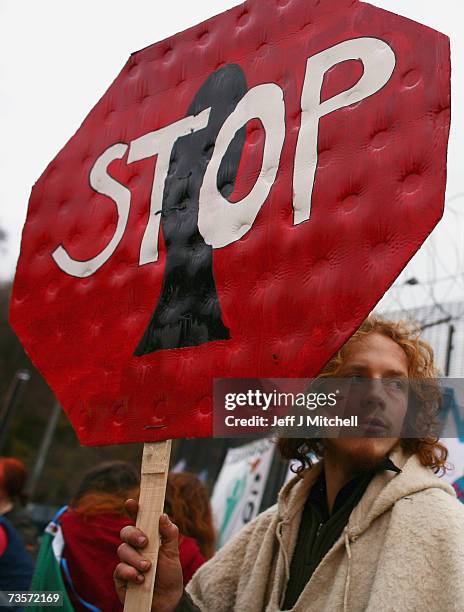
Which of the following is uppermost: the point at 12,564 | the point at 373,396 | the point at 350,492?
the point at 373,396

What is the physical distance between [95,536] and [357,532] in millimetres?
1090

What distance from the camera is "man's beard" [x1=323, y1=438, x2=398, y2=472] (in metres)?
1.34

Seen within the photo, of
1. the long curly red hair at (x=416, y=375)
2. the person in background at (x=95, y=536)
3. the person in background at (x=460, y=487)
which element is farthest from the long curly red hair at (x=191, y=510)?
the long curly red hair at (x=416, y=375)

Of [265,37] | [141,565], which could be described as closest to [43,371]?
[141,565]

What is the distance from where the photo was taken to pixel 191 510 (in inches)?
99.7

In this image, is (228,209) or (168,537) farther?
(228,209)

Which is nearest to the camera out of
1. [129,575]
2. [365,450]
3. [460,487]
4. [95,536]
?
[129,575]

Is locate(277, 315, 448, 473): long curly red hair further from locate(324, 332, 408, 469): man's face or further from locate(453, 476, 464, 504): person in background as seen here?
Result: locate(453, 476, 464, 504): person in background

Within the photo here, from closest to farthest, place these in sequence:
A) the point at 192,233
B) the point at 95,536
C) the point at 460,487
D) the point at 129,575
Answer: the point at 129,575
the point at 192,233
the point at 95,536
the point at 460,487

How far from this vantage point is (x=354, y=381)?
4.53ft

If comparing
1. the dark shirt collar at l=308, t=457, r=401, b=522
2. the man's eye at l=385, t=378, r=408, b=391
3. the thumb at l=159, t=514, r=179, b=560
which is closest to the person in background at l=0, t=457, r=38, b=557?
the thumb at l=159, t=514, r=179, b=560

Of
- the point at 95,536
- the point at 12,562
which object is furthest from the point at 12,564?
the point at 95,536

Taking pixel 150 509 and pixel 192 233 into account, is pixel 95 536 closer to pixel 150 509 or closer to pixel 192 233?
pixel 150 509

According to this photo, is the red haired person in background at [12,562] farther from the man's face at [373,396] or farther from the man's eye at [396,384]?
the man's eye at [396,384]
